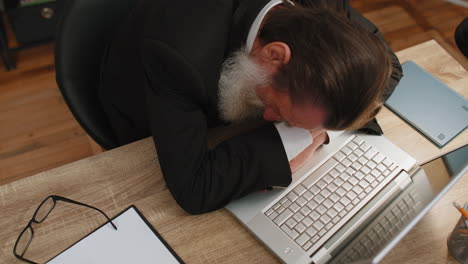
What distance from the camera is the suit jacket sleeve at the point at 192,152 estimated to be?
2.73ft

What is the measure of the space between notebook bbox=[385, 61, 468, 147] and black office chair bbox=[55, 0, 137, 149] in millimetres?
741

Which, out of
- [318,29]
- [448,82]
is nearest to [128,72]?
[318,29]

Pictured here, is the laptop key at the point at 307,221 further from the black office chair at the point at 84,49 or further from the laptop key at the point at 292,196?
the black office chair at the point at 84,49

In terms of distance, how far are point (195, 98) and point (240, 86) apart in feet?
0.38

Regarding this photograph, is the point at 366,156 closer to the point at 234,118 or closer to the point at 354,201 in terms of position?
the point at 354,201

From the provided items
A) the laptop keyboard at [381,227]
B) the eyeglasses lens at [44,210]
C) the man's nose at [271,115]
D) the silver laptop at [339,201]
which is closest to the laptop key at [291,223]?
the silver laptop at [339,201]

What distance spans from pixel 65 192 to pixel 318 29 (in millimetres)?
629

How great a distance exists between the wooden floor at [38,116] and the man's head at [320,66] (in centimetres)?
100

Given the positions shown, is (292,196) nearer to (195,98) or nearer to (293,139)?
(293,139)

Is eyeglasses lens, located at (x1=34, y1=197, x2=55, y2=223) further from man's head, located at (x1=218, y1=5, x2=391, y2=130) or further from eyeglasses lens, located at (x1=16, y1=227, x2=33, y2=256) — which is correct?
man's head, located at (x1=218, y1=5, x2=391, y2=130)

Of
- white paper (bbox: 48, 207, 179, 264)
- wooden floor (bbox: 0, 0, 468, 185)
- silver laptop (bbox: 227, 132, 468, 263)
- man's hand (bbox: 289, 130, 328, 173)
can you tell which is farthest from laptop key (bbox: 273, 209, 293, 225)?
wooden floor (bbox: 0, 0, 468, 185)

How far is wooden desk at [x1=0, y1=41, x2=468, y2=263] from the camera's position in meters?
0.84

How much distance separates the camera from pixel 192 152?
0.87 meters

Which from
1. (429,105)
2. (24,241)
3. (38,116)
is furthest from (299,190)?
(38,116)
